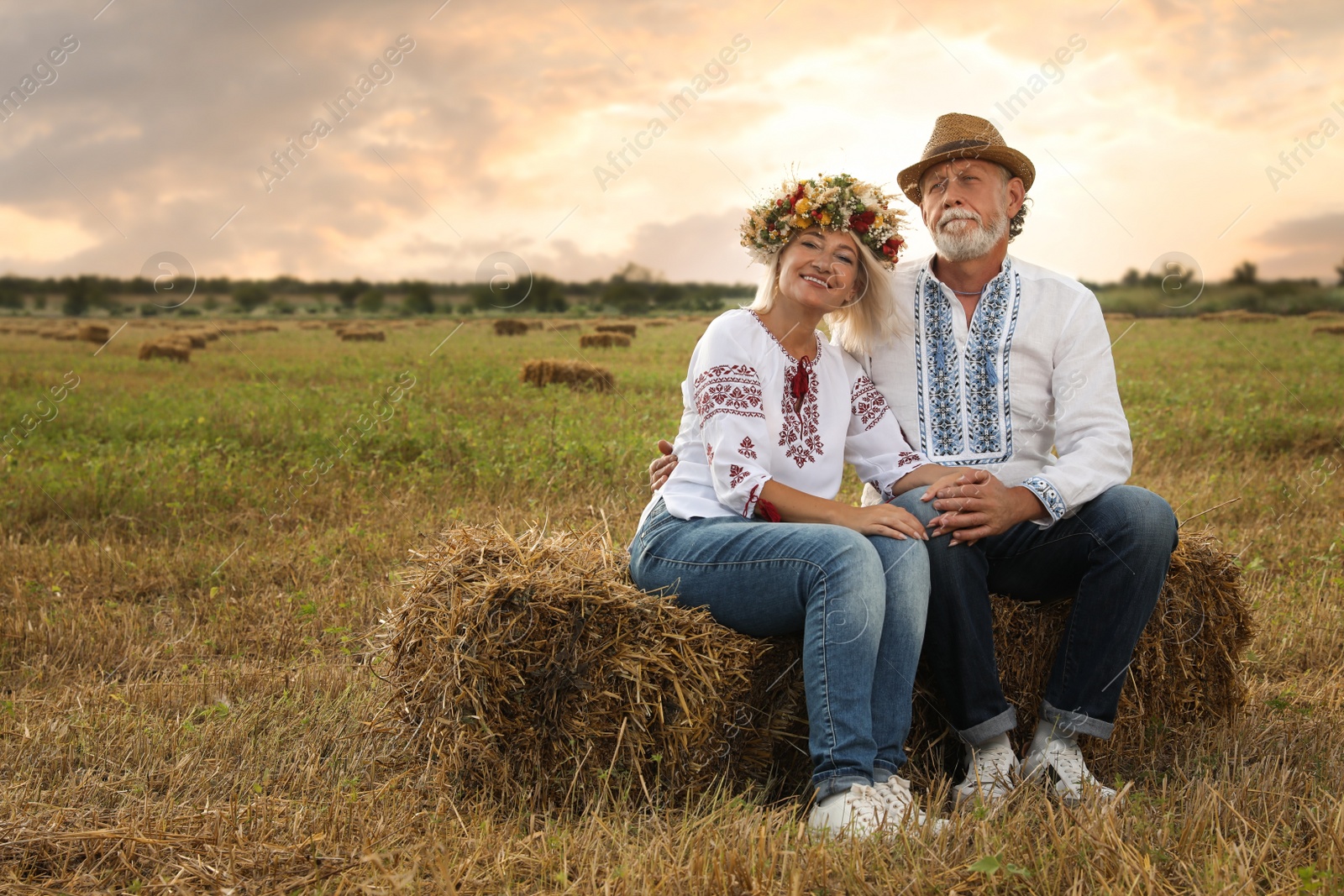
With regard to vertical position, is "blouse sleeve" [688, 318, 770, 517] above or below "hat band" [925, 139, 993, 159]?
below

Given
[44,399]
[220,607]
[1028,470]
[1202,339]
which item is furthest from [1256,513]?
[1202,339]

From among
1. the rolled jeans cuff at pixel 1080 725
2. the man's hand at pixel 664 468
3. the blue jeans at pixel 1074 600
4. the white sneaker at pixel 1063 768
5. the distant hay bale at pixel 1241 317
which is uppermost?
the distant hay bale at pixel 1241 317

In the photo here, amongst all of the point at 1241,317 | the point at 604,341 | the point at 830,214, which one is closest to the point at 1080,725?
the point at 830,214

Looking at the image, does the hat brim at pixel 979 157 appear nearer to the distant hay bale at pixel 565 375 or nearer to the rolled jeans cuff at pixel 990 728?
the rolled jeans cuff at pixel 990 728

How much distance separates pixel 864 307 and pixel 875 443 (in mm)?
527

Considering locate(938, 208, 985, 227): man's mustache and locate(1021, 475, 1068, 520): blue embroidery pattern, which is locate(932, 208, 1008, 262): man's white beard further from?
locate(1021, 475, 1068, 520): blue embroidery pattern

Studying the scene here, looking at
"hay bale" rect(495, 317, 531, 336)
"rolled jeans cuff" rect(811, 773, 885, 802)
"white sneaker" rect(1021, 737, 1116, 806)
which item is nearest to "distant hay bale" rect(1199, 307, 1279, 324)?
"hay bale" rect(495, 317, 531, 336)

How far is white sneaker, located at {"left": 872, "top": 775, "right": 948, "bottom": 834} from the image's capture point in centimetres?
252

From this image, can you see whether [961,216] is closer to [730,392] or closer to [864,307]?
[864,307]

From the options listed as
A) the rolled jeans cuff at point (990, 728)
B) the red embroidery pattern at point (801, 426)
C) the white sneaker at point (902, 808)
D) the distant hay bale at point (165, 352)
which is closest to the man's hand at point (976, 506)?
the red embroidery pattern at point (801, 426)

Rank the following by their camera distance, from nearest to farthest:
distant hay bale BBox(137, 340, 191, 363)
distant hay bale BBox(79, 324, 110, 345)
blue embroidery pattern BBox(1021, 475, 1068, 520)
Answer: blue embroidery pattern BBox(1021, 475, 1068, 520), distant hay bale BBox(137, 340, 191, 363), distant hay bale BBox(79, 324, 110, 345)

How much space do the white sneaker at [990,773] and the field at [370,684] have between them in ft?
0.67

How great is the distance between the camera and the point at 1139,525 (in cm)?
319

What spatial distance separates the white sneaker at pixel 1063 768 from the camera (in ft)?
9.89
